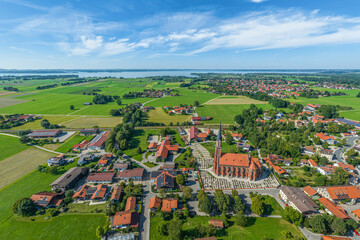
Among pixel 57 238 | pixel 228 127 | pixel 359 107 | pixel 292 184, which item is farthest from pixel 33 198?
pixel 359 107

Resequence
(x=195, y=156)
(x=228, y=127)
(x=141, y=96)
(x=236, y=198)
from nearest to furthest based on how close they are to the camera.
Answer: (x=236, y=198) → (x=195, y=156) → (x=228, y=127) → (x=141, y=96)

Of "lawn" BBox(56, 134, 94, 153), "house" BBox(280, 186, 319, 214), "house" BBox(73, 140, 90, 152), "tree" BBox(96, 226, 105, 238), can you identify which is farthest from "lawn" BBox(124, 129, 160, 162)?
"house" BBox(280, 186, 319, 214)

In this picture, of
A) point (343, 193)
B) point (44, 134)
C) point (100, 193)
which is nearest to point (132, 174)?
point (100, 193)

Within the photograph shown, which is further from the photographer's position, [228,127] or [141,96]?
[141,96]

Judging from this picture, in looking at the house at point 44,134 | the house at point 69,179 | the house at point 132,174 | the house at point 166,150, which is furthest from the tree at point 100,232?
the house at point 44,134

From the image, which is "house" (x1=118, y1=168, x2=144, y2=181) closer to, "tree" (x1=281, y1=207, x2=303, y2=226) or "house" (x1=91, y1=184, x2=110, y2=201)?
"house" (x1=91, y1=184, x2=110, y2=201)

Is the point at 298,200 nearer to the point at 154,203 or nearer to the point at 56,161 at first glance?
the point at 154,203

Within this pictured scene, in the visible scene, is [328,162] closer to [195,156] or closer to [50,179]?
[195,156]
